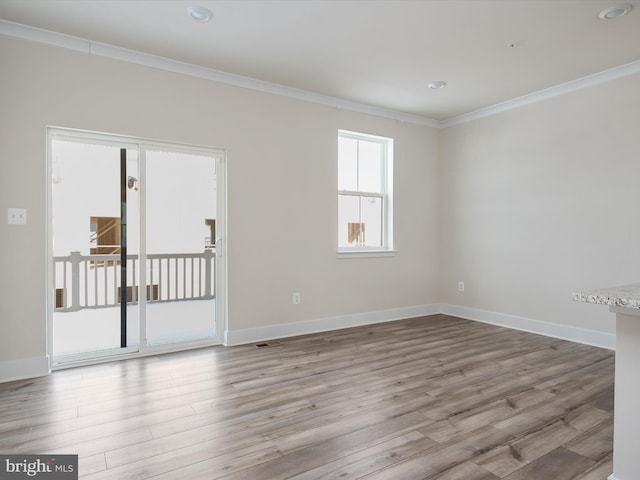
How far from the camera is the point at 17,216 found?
303 cm

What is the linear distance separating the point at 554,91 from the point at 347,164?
8.01 ft

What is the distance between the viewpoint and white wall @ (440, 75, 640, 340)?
3.77 m

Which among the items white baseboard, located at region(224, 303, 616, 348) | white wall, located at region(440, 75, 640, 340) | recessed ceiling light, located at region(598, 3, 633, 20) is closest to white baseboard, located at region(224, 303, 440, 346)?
white baseboard, located at region(224, 303, 616, 348)

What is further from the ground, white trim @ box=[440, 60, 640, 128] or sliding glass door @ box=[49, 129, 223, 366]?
white trim @ box=[440, 60, 640, 128]

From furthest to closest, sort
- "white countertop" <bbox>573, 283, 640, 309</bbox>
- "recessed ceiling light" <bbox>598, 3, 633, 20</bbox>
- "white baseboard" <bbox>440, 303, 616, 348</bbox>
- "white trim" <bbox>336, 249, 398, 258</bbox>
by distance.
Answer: "white trim" <bbox>336, 249, 398, 258</bbox>, "white baseboard" <bbox>440, 303, 616, 348</bbox>, "recessed ceiling light" <bbox>598, 3, 633, 20</bbox>, "white countertop" <bbox>573, 283, 640, 309</bbox>

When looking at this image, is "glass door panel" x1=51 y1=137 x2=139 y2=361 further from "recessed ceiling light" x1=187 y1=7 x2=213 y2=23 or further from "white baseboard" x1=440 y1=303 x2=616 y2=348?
"white baseboard" x1=440 y1=303 x2=616 y2=348

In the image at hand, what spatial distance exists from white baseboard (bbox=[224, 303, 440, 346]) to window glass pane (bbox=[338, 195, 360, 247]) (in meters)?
0.95

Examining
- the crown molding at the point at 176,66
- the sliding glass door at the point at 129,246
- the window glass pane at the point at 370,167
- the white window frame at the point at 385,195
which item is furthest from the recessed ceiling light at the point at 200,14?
the window glass pane at the point at 370,167

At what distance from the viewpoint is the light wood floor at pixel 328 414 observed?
189cm

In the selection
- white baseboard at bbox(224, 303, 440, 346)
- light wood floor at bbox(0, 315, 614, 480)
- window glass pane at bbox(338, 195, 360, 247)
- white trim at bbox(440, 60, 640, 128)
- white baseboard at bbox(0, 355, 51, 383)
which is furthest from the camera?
window glass pane at bbox(338, 195, 360, 247)

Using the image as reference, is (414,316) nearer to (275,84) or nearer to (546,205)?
(546,205)

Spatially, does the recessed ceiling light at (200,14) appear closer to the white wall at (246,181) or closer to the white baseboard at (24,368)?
the white wall at (246,181)

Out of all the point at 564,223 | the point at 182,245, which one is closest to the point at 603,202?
the point at 564,223

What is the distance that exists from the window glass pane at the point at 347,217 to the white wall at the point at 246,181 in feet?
0.85
